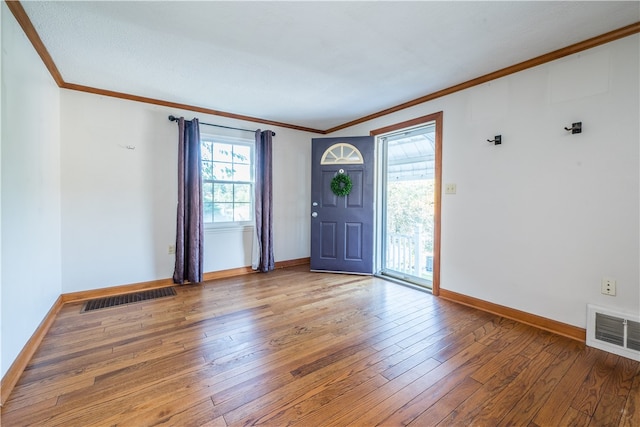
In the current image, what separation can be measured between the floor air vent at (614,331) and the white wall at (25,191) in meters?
3.82

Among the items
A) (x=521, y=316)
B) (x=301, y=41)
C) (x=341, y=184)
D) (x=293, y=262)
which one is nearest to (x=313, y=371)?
(x=521, y=316)

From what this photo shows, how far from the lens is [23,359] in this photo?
67.9 inches

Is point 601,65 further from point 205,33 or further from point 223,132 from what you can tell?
point 223,132

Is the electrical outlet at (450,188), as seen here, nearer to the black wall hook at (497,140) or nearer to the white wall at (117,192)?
the black wall hook at (497,140)

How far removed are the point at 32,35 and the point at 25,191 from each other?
111 cm

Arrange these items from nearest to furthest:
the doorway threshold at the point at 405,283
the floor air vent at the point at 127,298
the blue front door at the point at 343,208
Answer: the floor air vent at the point at 127,298 → the doorway threshold at the point at 405,283 → the blue front door at the point at 343,208

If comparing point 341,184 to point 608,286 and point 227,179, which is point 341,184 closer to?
point 227,179

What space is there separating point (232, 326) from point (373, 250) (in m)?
2.23

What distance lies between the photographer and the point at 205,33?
1.97 meters

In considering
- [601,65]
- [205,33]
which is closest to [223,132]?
[205,33]

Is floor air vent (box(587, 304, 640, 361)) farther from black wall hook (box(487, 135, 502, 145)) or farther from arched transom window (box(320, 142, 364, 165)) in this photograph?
arched transom window (box(320, 142, 364, 165))

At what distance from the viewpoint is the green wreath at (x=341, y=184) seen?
3.94 m

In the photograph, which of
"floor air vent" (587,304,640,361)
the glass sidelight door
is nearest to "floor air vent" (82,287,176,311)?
the glass sidelight door

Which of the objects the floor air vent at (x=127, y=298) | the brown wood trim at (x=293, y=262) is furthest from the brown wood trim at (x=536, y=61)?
the floor air vent at (x=127, y=298)
